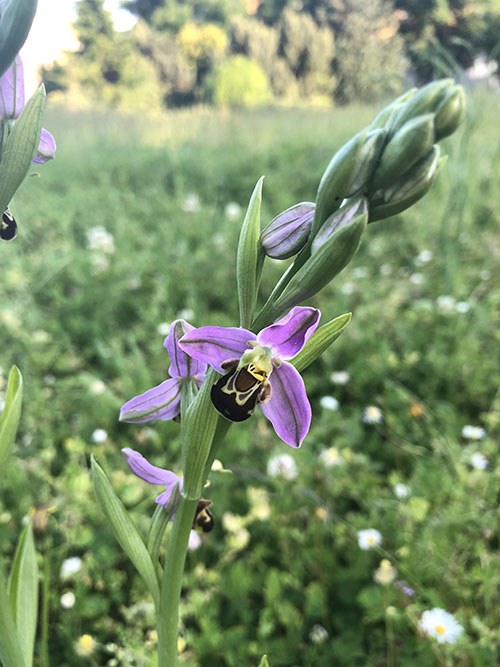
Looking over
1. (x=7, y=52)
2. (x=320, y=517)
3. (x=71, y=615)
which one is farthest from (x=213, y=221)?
(x=7, y=52)

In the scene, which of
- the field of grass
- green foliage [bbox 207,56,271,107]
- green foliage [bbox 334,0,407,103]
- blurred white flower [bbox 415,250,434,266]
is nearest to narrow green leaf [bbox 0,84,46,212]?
the field of grass

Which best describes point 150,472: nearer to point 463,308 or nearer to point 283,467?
point 283,467

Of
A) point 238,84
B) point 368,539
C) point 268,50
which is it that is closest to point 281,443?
point 368,539

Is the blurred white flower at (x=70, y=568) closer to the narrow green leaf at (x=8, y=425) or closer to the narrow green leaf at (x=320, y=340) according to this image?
the narrow green leaf at (x=8, y=425)

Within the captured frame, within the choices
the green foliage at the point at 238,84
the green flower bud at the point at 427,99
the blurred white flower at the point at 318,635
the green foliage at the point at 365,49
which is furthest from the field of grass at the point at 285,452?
the green foliage at the point at 238,84

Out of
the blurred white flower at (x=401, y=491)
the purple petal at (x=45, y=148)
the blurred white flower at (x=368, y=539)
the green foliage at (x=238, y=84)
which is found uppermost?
the purple petal at (x=45, y=148)

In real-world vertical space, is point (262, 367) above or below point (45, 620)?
above
